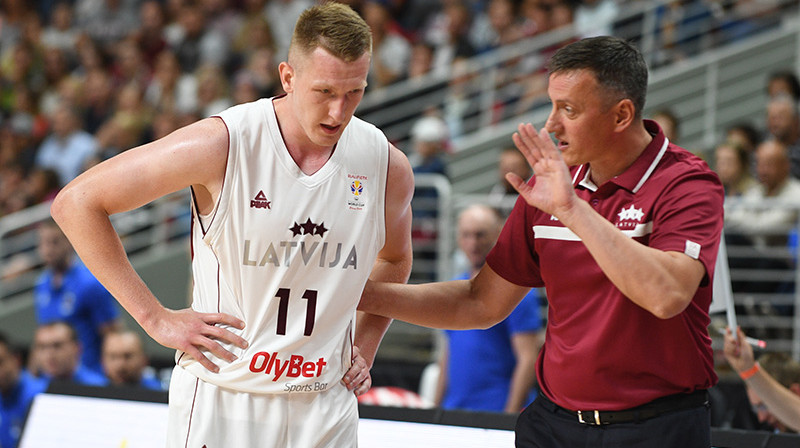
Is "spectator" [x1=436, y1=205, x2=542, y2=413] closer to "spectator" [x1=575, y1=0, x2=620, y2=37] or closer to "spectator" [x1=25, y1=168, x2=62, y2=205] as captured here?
"spectator" [x1=575, y1=0, x2=620, y2=37]

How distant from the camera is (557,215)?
3105 millimetres

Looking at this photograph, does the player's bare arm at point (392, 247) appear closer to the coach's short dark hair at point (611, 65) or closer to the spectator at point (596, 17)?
the coach's short dark hair at point (611, 65)

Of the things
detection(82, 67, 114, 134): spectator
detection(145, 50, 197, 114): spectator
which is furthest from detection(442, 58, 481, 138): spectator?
detection(82, 67, 114, 134): spectator

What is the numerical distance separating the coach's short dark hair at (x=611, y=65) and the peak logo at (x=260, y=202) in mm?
1061

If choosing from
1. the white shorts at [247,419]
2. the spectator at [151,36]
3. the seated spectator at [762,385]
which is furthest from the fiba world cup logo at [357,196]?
the spectator at [151,36]

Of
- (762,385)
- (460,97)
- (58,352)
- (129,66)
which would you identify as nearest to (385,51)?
(460,97)

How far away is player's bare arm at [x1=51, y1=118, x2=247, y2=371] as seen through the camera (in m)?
3.28

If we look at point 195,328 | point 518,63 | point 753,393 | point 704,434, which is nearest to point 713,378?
point 704,434

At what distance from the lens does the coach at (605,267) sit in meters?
3.15

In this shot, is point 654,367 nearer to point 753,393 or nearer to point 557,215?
point 557,215

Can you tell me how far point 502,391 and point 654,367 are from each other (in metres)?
3.41

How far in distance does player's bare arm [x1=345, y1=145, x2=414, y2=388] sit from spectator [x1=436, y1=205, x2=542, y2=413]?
2.46 meters

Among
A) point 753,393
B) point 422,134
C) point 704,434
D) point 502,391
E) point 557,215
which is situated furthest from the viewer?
point 422,134

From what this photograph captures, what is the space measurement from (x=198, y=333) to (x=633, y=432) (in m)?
1.49
